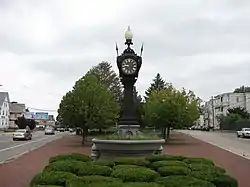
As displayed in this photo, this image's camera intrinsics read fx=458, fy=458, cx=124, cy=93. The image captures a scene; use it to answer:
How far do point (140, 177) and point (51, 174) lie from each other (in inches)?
61.8

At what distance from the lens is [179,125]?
45.6 metres

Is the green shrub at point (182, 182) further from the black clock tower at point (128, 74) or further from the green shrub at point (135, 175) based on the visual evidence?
Result: the black clock tower at point (128, 74)

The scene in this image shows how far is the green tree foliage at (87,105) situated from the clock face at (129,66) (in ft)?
83.1

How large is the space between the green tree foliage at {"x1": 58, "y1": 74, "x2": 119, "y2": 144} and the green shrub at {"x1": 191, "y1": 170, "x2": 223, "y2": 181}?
31.9 meters

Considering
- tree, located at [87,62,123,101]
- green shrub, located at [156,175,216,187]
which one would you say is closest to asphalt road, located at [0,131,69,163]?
green shrub, located at [156,175,216,187]

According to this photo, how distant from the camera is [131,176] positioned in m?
8.16

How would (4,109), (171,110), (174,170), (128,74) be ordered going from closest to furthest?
(174,170) → (128,74) → (171,110) → (4,109)

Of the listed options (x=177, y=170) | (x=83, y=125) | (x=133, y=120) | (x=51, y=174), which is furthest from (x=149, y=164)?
(x=83, y=125)

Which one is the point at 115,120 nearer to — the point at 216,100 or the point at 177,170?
the point at 177,170

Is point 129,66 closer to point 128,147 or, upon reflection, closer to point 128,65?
point 128,65

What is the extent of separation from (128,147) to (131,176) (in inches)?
213

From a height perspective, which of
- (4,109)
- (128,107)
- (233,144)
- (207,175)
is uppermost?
(4,109)

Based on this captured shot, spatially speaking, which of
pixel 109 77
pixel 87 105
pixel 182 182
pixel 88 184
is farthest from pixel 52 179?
pixel 109 77

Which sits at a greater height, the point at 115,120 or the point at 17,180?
the point at 115,120
